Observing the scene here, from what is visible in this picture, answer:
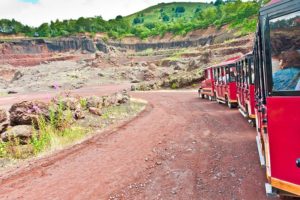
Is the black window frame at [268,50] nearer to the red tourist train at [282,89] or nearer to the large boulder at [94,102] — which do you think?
the red tourist train at [282,89]

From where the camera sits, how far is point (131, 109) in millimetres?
22969

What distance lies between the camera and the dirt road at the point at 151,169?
7.55m

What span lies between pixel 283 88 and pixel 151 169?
185 inches

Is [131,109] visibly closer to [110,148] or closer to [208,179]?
[110,148]

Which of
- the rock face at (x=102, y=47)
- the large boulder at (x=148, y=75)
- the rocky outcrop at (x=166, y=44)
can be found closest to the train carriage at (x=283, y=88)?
the large boulder at (x=148, y=75)

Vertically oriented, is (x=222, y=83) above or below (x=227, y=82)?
below

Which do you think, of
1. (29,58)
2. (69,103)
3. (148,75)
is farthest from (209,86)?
(29,58)

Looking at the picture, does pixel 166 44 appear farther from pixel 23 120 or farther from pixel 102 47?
pixel 23 120

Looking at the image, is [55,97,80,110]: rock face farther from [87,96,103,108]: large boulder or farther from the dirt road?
the dirt road

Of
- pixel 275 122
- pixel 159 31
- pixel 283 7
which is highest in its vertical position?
pixel 159 31

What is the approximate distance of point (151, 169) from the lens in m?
9.28

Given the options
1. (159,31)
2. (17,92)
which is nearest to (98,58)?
(17,92)

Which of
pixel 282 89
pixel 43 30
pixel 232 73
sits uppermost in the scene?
pixel 43 30

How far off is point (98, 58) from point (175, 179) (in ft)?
246
